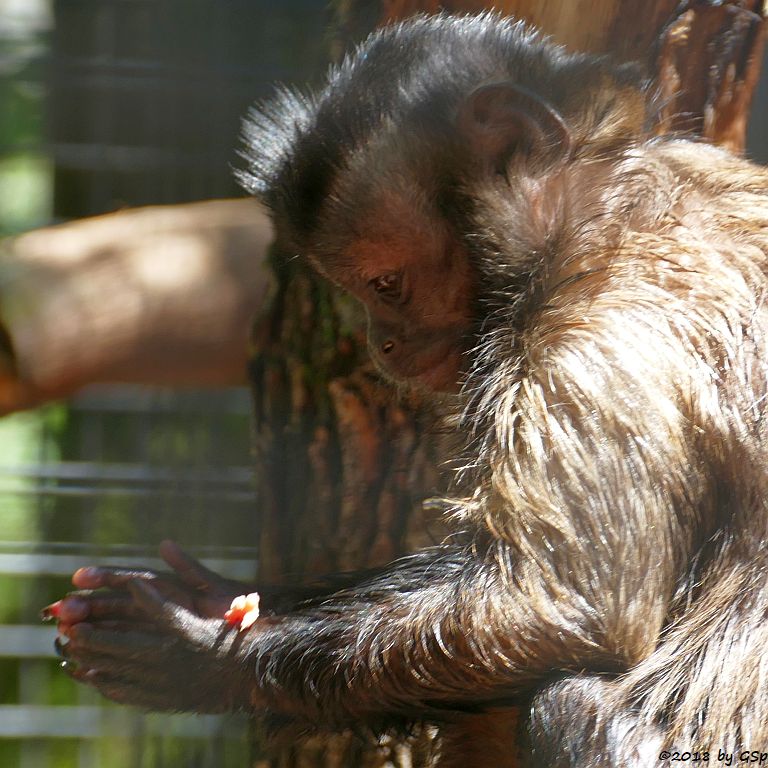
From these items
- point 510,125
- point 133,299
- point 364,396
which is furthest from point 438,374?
point 133,299

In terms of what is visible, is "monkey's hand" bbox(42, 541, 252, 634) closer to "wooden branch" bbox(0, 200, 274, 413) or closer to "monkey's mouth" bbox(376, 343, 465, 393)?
"monkey's mouth" bbox(376, 343, 465, 393)

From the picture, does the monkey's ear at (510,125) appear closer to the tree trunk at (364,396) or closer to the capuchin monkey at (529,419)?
the capuchin monkey at (529,419)

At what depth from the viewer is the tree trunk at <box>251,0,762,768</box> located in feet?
6.95

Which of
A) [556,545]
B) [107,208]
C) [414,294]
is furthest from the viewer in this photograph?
[107,208]

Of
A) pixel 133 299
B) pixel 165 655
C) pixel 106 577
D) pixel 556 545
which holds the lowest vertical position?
pixel 165 655

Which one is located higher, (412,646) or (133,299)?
(133,299)

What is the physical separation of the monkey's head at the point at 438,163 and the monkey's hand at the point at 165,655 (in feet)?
1.87

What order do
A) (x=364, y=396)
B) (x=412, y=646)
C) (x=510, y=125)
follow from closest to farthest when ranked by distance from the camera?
1. (x=412, y=646)
2. (x=510, y=125)
3. (x=364, y=396)

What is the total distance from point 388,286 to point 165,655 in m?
0.76

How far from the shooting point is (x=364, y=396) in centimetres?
229

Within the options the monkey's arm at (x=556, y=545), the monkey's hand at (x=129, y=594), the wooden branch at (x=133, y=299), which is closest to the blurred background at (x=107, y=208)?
the wooden branch at (x=133, y=299)

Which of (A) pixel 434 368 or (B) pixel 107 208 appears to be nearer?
(A) pixel 434 368

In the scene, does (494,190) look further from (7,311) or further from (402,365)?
(7,311)

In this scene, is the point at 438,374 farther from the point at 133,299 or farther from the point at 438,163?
the point at 133,299
